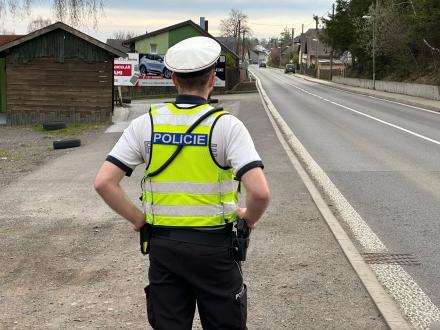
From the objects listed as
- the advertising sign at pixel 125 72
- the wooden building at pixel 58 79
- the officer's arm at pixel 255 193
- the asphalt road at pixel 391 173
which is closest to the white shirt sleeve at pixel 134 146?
the officer's arm at pixel 255 193

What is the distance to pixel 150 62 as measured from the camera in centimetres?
4288

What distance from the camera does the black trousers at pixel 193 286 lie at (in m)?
2.68

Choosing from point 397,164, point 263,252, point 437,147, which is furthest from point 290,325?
point 437,147

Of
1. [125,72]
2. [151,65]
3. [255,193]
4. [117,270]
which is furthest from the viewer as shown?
[151,65]

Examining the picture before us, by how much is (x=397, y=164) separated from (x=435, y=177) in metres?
1.49

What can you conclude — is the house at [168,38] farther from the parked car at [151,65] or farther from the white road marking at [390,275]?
the white road marking at [390,275]

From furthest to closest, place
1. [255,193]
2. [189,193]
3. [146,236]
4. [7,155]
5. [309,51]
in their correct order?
[309,51]
[7,155]
[146,236]
[189,193]
[255,193]

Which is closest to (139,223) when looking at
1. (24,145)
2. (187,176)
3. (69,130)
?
(187,176)

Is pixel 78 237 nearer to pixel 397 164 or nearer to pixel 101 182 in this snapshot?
pixel 101 182

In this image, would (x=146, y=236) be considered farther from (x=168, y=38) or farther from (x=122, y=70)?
(x=168, y=38)

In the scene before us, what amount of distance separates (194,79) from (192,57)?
0.10m

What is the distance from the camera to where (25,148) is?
16438mm

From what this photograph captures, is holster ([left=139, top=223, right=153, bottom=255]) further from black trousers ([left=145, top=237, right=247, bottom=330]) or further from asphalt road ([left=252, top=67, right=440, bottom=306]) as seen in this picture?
asphalt road ([left=252, top=67, right=440, bottom=306])

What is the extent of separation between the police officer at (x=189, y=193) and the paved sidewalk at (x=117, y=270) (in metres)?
1.53
